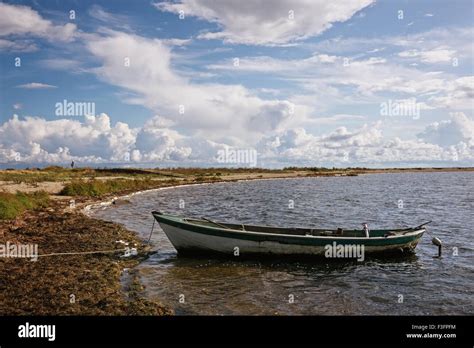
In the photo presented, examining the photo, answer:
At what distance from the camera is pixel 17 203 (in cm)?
2514

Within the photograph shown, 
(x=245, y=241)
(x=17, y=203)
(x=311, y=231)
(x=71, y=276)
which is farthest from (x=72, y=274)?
(x=17, y=203)

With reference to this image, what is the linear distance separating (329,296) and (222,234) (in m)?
5.24

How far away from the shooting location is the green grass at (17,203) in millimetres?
22391

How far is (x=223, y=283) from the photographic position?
13.6 meters

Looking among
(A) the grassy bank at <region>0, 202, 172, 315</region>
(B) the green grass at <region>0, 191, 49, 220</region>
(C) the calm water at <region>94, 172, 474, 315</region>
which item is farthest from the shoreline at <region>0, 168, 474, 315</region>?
(C) the calm water at <region>94, 172, 474, 315</region>

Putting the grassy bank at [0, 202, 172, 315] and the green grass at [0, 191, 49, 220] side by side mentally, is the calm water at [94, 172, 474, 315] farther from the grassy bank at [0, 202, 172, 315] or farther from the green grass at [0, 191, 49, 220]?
the green grass at [0, 191, 49, 220]

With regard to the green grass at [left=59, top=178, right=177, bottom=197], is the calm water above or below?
below

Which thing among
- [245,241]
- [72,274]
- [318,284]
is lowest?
[318,284]

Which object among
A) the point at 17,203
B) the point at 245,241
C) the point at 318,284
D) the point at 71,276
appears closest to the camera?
the point at 71,276

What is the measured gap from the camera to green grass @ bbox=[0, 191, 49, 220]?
882 inches

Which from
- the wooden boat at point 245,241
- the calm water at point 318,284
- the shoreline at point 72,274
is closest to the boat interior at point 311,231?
the wooden boat at point 245,241

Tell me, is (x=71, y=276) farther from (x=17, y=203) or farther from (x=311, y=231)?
(x=17, y=203)

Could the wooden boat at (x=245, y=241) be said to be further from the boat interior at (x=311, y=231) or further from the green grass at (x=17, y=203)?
the green grass at (x=17, y=203)
